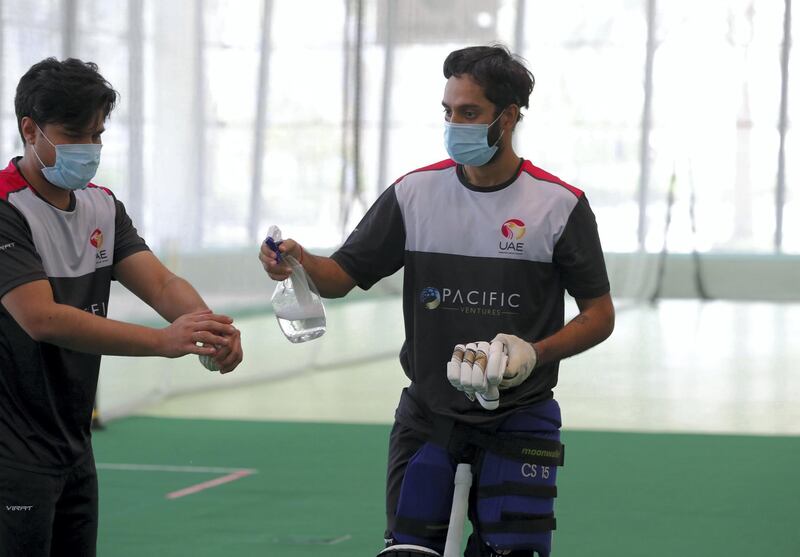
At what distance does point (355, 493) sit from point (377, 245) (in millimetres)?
3211

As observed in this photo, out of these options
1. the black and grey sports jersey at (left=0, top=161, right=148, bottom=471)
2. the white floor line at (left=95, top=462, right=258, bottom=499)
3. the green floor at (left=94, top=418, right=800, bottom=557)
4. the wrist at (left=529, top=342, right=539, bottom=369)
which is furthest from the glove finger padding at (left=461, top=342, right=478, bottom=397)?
the white floor line at (left=95, top=462, right=258, bottom=499)

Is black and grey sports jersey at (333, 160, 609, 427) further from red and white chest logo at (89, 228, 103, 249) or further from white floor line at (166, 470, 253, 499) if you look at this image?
white floor line at (166, 470, 253, 499)

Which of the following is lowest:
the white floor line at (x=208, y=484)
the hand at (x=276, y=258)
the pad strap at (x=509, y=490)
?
the white floor line at (x=208, y=484)

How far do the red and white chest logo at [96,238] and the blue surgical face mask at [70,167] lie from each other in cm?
14

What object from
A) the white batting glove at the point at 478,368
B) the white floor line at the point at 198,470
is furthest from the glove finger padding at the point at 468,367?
the white floor line at the point at 198,470

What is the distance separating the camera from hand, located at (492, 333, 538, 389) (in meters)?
3.13

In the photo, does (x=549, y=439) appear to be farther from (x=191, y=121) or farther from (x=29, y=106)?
(x=191, y=121)

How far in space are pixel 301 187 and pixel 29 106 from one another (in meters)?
7.68

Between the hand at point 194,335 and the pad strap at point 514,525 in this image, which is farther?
the pad strap at point 514,525

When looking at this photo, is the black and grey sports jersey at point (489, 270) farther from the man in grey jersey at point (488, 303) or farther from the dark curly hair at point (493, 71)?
the dark curly hair at point (493, 71)

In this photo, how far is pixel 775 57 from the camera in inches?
558

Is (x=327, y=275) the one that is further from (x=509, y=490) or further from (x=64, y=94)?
(x=64, y=94)

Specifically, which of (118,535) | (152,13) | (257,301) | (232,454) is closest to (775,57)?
(257,301)

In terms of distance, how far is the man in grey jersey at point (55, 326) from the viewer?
305cm
